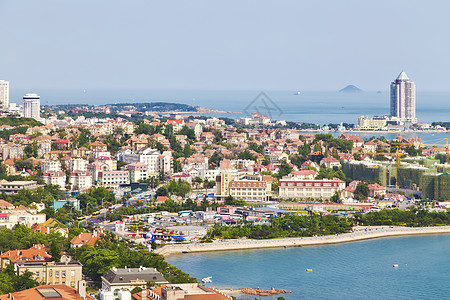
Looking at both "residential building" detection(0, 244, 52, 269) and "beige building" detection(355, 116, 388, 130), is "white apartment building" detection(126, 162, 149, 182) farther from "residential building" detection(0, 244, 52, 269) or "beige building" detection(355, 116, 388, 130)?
"beige building" detection(355, 116, 388, 130)

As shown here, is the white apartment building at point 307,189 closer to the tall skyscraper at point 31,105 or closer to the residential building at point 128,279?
the residential building at point 128,279

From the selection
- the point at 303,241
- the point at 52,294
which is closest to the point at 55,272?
the point at 52,294

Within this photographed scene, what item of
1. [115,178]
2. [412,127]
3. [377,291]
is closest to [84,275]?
[377,291]

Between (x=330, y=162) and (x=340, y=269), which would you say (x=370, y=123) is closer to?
(x=330, y=162)

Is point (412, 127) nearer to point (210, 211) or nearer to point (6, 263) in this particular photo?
point (210, 211)

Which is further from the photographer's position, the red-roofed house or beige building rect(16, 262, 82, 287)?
the red-roofed house

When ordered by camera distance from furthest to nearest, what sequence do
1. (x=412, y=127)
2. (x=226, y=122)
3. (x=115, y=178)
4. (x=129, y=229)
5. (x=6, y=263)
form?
(x=412, y=127)
(x=226, y=122)
(x=115, y=178)
(x=129, y=229)
(x=6, y=263)

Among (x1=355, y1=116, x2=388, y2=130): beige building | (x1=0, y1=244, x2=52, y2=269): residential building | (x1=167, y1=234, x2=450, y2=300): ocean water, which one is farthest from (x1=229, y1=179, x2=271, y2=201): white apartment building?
(x1=355, y1=116, x2=388, y2=130): beige building
